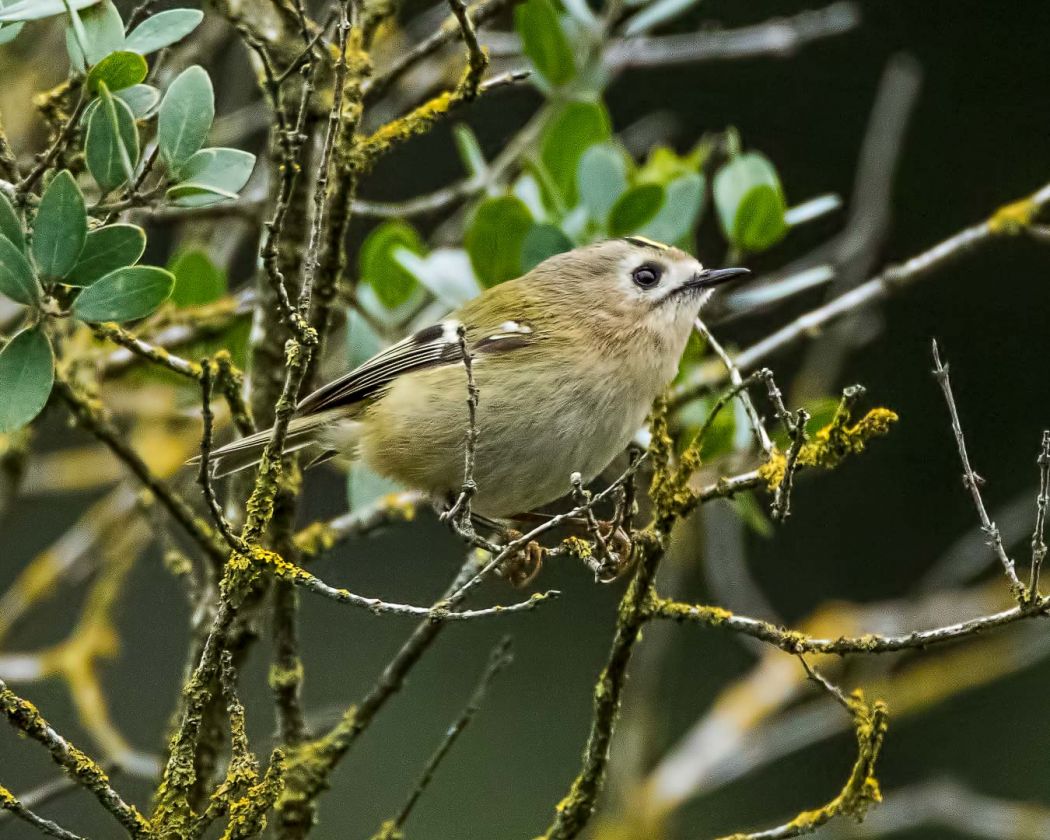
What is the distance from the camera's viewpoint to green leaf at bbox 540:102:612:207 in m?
3.12

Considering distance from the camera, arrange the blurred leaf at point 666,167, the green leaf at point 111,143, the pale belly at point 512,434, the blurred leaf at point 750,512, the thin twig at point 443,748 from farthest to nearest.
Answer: the blurred leaf at point 666,167 → the blurred leaf at point 750,512 → the pale belly at point 512,434 → the thin twig at point 443,748 → the green leaf at point 111,143

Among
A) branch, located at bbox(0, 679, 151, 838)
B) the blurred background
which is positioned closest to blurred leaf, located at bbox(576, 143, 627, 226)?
branch, located at bbox(0, 679, 151, 838)

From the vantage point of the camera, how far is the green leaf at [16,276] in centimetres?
174

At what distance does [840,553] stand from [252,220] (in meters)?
4.10

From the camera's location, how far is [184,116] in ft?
6.25

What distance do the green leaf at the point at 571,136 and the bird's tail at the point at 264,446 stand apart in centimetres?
81

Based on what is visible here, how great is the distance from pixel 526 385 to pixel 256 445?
0.58 meters

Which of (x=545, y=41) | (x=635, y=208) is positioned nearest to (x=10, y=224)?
(x=635, y=208)

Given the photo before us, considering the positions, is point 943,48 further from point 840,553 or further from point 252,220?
point 252,220

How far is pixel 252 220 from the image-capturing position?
129 inches

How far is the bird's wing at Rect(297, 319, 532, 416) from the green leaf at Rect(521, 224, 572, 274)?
0.16 meters

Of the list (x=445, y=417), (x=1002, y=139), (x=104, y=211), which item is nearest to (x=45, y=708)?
(x=445, y=417)

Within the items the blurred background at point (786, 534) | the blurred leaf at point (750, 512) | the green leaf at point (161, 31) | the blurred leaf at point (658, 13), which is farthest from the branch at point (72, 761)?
the blurred background at point (786, 534)

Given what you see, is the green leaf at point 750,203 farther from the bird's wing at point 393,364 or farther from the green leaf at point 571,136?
the bird's wing at point 393,364
